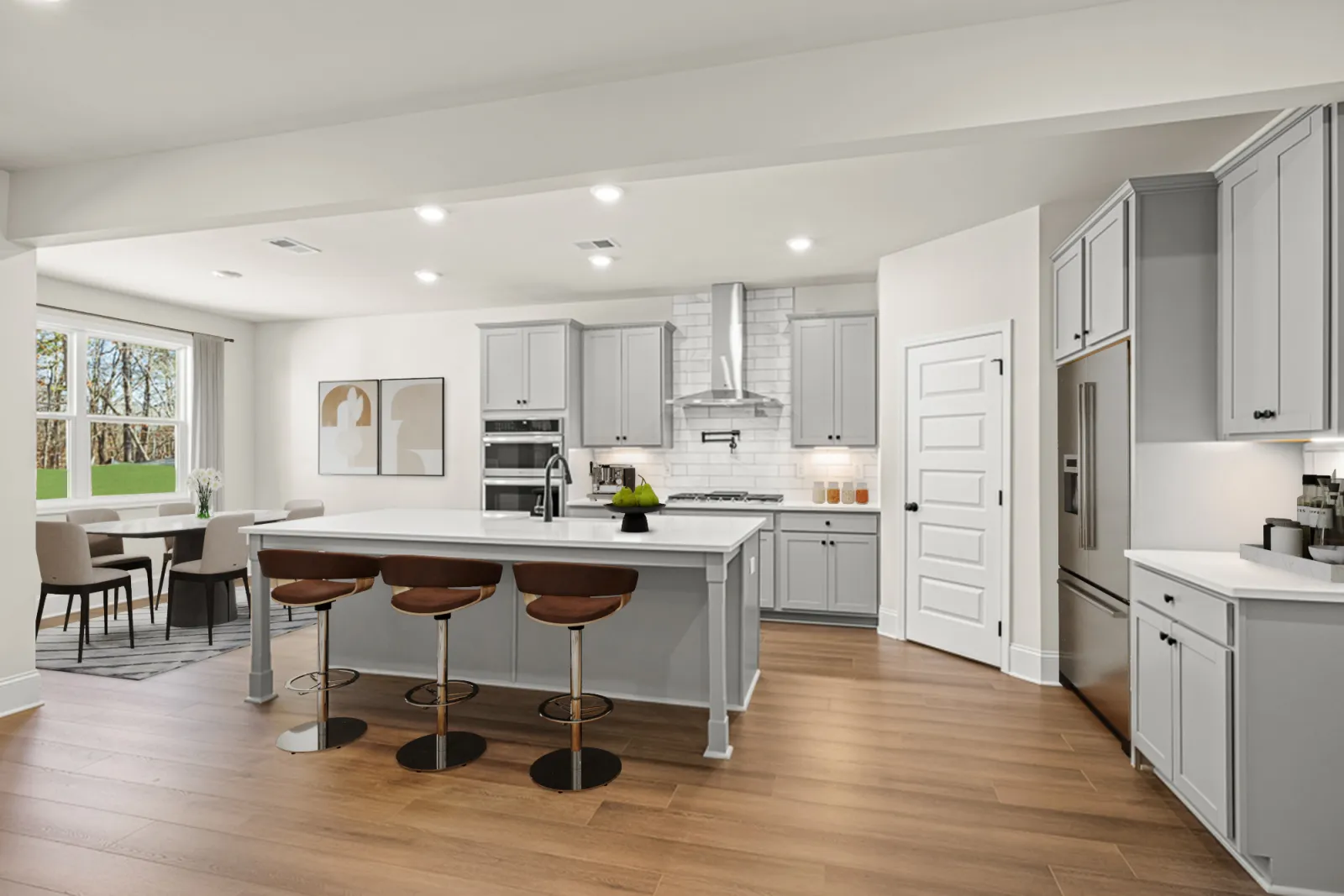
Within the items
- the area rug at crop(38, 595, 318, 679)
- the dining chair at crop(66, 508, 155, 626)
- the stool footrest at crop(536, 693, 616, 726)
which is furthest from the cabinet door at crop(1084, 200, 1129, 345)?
the dining chair at crop(66, 508, 155, 626)

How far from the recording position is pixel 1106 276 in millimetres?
3213

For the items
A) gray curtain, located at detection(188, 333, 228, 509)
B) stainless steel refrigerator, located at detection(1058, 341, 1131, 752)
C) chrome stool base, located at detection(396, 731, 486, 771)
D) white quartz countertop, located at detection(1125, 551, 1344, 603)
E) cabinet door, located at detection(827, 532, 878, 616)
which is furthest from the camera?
gray curtain, located at detection(188, 333, 228, 509)

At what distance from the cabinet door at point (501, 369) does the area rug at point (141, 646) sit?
92.5 inches

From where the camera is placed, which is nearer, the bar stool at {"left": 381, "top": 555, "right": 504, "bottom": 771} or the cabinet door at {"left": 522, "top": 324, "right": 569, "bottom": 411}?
the bar stool at {"left": 381, "top": 555, "right": 504, "bottom": 771}

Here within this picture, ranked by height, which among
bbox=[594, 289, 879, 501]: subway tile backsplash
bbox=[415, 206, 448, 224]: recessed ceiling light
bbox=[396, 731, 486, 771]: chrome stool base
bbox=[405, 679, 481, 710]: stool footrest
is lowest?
bbox=[396, 731, 486, 771]: chrome stool base

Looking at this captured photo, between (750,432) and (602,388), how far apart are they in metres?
1.41

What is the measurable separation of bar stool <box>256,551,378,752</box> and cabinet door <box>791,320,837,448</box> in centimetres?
369

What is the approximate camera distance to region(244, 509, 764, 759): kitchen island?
10.7 ft

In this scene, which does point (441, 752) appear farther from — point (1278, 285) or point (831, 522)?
point (1278, 285)

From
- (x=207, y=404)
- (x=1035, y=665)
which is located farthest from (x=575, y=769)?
(x=207, y=404)

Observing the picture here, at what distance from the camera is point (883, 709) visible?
3.64 meters

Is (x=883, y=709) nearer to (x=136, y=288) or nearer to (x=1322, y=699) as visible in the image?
(x=1322, y=699)

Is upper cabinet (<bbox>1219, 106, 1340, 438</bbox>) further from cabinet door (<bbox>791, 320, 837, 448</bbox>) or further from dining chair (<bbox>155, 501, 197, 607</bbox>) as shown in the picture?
dining chair (<bbox>155, 501, 197, 607</bbox>)

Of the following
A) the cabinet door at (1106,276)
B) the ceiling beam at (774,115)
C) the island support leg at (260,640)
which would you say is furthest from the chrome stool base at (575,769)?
the cabinet door at (1106,276)
